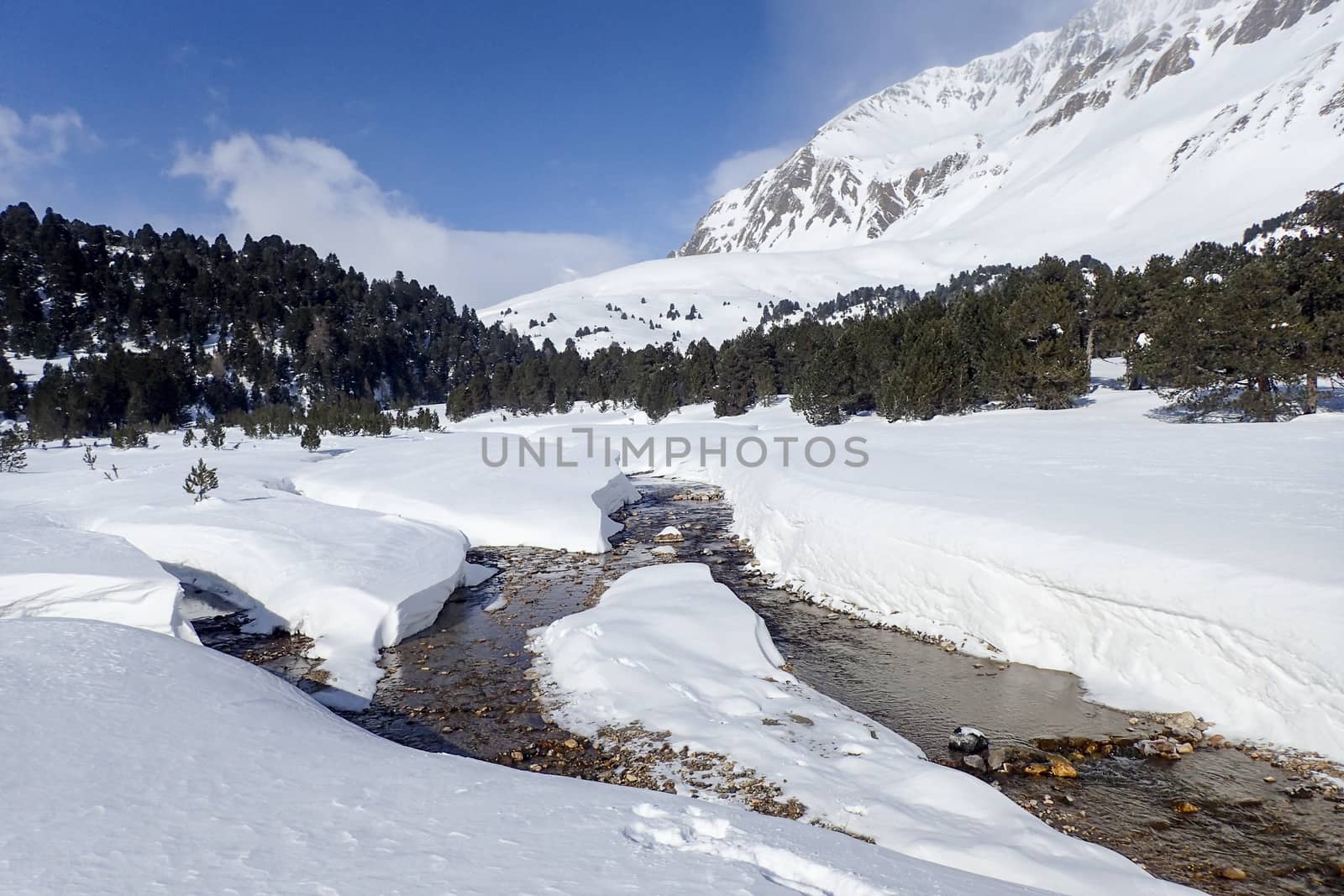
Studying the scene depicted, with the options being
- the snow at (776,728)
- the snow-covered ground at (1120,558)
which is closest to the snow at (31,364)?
the snow-covered ground at (1120,558)

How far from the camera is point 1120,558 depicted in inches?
454

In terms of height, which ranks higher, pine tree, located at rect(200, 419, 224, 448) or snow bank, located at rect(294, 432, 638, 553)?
pine tree, located at rect(200, 419, 224, 448)

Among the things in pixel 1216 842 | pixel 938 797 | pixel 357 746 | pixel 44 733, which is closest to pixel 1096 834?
pixel 1216 842

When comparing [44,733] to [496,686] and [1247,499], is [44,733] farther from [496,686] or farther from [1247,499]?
[1247,499]

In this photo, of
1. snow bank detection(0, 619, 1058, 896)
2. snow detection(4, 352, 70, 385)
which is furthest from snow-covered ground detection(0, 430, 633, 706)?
snow detection(4, 352, 70, 385)

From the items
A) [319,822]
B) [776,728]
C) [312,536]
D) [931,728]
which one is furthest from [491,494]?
[319,822]

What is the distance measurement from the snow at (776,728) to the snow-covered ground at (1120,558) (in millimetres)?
4128

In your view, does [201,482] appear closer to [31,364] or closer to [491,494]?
[491,494]

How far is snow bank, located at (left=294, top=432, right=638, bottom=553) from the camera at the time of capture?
22.7 m

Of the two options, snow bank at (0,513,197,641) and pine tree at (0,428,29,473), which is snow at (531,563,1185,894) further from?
pine tree at (0,428,29,473)

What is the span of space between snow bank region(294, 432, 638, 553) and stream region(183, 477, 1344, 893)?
525 centimetres

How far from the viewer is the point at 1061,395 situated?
44219mm

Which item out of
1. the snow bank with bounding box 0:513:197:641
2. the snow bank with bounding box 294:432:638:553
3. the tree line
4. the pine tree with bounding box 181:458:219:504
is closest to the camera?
the snow bank with bounding box 0:513:197:641

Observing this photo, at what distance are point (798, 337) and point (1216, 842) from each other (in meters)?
85.6
